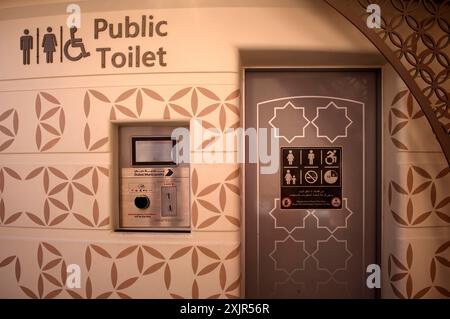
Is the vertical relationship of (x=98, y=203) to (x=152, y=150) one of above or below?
below

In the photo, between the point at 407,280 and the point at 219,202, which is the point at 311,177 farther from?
the point at 407,280

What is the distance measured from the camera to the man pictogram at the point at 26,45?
181cm

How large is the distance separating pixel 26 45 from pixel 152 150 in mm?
1166

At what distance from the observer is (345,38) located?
1741 millimetres

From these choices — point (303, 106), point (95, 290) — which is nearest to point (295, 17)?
point (303, 106)

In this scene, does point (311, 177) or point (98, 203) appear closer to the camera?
point (98, 203)

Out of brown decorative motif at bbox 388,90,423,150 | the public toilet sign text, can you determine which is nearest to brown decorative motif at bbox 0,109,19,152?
the public toilet sign text

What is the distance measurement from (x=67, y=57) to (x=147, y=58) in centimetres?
58

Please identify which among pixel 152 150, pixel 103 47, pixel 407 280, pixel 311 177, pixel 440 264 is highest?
pixel 103 47

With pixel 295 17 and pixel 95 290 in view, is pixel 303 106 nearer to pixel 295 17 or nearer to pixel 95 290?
pixel 295 17

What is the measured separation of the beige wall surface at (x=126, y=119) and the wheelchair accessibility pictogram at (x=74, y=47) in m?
0.05

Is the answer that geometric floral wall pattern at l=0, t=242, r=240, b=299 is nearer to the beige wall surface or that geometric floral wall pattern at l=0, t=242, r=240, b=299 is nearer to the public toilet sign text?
the beige wall surface

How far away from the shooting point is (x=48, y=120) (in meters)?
A: 1.80

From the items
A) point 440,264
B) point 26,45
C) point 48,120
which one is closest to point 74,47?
point 26,45
